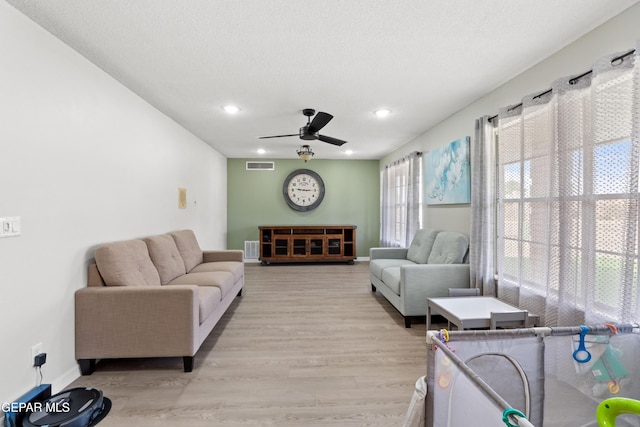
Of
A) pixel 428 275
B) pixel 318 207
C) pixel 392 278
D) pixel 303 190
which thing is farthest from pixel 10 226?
pixel 318 207

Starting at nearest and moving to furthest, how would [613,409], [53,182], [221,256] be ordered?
[613,409] → [53,182] → [221,256]

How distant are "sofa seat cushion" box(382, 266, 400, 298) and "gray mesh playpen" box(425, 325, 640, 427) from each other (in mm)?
1762

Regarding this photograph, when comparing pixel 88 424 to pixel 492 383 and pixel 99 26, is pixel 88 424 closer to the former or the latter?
pixel 492 383

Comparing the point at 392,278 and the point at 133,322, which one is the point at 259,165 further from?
the point at 133,322

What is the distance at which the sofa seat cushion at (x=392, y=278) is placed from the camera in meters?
3.17

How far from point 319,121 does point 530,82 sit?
6.24 ft

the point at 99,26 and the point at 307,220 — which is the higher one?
the point at 99,26

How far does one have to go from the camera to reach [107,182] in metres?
2.47

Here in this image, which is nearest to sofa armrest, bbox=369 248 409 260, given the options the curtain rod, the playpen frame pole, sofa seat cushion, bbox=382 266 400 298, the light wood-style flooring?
sofa seat cushion, bbox=382 266 400 298

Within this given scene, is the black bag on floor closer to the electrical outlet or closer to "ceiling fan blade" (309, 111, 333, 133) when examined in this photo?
the electrical outlet

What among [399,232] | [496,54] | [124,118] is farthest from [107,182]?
[399,232]

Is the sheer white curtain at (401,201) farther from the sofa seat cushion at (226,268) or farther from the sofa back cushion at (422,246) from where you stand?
the sofa seat cushion at (226,268)

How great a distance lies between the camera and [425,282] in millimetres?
3006

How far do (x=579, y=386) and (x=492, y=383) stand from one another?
0.53 meters
